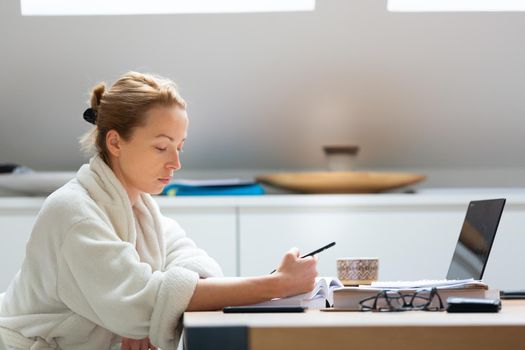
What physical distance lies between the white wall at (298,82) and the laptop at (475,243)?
4.44 ft

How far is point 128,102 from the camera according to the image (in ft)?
6.79

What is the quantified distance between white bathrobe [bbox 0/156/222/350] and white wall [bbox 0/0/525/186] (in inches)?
56.9

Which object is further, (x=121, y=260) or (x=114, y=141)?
(x=114, y=141)

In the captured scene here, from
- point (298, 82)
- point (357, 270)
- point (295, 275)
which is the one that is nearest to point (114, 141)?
point (295, 275)

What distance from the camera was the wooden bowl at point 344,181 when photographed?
11.8 ft

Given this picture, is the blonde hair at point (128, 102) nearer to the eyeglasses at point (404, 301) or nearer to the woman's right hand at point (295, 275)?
the woman's right hand at point (295, 275)

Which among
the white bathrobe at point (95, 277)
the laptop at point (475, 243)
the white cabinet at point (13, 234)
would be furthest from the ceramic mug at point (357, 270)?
the white cabinet at point (13, 234)

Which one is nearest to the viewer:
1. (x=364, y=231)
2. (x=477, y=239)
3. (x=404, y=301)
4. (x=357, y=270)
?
(x=404, y=301)

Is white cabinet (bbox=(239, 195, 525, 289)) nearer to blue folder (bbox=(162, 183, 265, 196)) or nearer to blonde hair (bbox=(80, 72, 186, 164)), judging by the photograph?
blue folder (bbox=(162, 183, 265, 196))

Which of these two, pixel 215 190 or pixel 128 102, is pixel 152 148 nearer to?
pixel 128 102

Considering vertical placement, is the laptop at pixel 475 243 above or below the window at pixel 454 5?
below

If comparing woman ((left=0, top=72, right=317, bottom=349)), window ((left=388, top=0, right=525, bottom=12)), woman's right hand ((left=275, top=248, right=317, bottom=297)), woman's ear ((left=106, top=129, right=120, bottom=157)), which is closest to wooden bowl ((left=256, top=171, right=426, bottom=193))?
window ((left=388, top=0, right=525, bottom=12))

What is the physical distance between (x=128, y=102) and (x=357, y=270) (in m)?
0.75

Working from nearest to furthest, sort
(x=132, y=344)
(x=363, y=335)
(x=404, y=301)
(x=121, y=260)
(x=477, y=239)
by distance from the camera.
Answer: (x=363, y=335) → (x=404, y=301) → (x=121, y=260) → (x=132, y=344) → (x=477, y=239)
